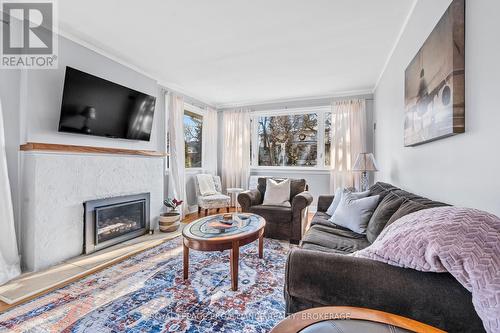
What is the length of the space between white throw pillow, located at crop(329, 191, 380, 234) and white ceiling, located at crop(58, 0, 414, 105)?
1.80m

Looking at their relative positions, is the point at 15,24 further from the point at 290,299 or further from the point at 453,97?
the point at 453,97

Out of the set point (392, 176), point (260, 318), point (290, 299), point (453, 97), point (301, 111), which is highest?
point (301, 111)

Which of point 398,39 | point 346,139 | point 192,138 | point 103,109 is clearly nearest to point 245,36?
point 398,39

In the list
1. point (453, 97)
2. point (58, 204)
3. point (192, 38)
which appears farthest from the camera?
point (192, 38)

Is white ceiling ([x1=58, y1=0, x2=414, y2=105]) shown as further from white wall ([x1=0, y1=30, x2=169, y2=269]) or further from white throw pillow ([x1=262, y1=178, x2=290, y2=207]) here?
white throw pillow ([x1=262, y1=178, x2=290, y2=207])

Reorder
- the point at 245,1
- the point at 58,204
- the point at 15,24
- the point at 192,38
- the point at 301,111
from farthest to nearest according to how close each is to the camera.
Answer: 1. the point at 301,111
2. the point at 192,38
3. the point at 58,204
4. the point at 15,24
5. the point at 245,1

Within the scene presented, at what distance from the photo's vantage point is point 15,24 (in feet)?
7.48

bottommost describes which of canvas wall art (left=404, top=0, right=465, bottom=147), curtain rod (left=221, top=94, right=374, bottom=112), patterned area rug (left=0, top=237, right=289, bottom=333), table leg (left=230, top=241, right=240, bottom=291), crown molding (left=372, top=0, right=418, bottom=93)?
patterned area rug (left=0, top=237, right=289, bottom=333)

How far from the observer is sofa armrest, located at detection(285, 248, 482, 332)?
2.79 ft

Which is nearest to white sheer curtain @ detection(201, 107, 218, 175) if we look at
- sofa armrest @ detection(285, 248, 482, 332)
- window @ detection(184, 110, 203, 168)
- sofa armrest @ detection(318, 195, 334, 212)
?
window @ detection(184, 110, 203, 168)

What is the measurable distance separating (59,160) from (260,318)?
2507mm

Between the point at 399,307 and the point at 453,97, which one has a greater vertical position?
the point at 453,97

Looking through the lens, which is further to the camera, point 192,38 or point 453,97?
point 192,38

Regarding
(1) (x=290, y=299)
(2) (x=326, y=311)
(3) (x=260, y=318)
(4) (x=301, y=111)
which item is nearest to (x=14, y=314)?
(3) (x=260, y=318)
